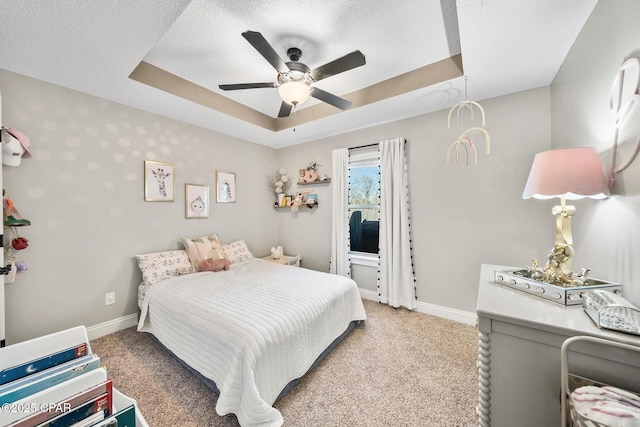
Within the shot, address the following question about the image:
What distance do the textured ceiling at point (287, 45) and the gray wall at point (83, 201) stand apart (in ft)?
0.77

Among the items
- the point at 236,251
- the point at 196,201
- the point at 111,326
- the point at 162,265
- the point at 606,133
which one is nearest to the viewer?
the point at 606,133

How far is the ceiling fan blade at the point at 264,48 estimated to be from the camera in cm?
137

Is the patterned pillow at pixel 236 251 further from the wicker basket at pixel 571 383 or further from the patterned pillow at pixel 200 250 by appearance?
the wicker basket at pixel 571 383

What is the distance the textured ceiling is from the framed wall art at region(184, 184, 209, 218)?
0.93m

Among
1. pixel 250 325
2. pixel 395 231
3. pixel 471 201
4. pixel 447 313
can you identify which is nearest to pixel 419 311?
pixel 447 313

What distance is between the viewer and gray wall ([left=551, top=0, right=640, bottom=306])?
1.00 metres

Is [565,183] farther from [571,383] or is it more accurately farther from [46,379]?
[46,379]

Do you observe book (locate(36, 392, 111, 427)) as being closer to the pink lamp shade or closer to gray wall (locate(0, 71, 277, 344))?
the pink lamp shade

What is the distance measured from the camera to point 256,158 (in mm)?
3857

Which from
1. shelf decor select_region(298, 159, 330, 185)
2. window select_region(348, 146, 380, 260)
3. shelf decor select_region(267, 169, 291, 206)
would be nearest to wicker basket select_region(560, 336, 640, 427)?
window select_region(348, 146, 380, 260)

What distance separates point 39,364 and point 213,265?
6.12 ft

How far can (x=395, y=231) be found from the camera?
9.55 ft

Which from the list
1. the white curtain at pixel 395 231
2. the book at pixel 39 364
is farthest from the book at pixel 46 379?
the white curtain at pixel 395 231

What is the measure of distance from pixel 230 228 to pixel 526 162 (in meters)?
3.63
